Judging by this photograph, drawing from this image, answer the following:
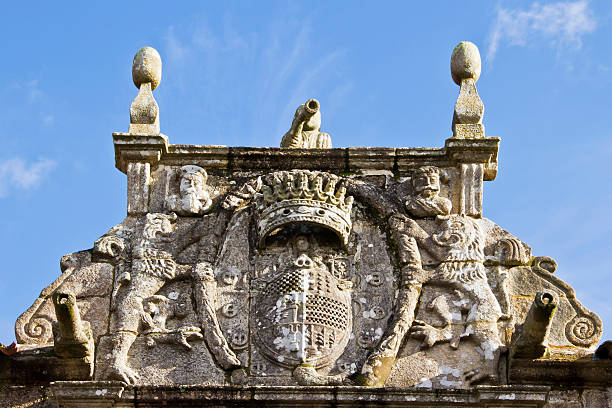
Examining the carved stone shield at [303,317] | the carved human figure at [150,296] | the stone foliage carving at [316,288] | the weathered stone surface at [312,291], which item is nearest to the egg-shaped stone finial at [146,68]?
the weathered stone surface at [312,291]

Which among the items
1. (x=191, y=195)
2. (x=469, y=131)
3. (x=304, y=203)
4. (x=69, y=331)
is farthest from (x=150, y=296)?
(x=469, y=131)

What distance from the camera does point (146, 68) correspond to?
50.4 feet

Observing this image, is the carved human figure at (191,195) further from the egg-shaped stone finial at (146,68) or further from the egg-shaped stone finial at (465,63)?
the egg-shaped stone finial at (465,63)

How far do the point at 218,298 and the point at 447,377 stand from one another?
2425 millimetres

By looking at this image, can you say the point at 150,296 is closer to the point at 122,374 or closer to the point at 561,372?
the point at 122,374

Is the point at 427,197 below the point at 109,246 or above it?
above

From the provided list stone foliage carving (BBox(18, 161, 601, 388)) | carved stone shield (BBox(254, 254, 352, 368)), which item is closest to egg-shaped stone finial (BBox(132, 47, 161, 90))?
stone foliage carving (BBox(18, 161, 601, 388))

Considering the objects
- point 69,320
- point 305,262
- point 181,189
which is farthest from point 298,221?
point 69,320

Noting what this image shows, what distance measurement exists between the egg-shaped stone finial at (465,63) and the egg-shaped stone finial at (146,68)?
333 cm

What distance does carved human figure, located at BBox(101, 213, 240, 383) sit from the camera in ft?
44.1

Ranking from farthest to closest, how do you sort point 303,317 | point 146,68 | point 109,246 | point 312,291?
point 146,68
point 109,246
point 312,291
point 303,317

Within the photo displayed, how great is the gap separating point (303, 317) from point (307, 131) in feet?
9.62

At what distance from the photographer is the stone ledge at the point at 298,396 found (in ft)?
42.2

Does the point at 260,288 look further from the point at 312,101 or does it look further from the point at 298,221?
the point at 312,101
